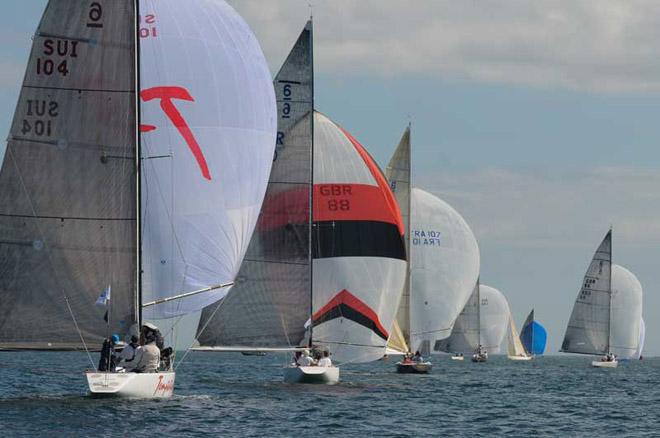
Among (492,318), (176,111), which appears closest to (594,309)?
(492,318)

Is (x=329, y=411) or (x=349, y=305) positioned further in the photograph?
(x=349, y=305)

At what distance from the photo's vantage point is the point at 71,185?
32469mm

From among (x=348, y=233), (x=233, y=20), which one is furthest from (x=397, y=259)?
(x=233, y=20)

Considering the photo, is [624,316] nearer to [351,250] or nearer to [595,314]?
[595,314]

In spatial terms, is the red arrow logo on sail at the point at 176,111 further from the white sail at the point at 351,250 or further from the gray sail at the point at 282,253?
the white sail at the point at 351,250

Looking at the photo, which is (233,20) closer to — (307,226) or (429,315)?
(307,226)

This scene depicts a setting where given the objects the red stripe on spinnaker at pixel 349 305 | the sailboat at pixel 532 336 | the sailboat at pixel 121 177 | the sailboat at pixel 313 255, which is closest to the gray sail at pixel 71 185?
the sailboat at pixel 121 177

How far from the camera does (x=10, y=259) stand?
31.8m

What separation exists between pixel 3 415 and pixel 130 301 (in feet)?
13.5

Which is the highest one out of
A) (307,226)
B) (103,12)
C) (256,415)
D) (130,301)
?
(103,12)

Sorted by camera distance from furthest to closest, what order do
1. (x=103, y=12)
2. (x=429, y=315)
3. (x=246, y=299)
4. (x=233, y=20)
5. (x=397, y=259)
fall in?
(x=429, y=315), (x=397, y=259), (x=246, y=299), (x=233, y=20), (x=103, y=12)

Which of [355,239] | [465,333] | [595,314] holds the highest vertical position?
[355,239]

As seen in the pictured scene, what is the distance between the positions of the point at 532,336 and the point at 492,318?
972 inches

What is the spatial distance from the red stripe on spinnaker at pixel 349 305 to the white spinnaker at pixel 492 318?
2396 inches
